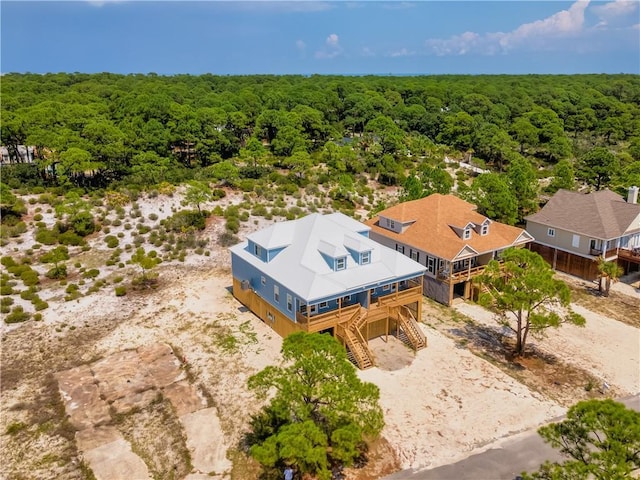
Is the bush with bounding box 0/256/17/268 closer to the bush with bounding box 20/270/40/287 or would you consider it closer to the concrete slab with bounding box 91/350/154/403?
the bush with bounding box 20/270/40/287

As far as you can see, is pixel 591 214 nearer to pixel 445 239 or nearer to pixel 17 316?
pixel 445 239

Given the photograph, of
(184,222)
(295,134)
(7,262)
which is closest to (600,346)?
(184,222)

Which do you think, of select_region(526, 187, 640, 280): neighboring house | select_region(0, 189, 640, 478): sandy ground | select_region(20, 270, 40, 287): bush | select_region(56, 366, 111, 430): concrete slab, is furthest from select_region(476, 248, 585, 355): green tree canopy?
select_region(20, 270, 40, 287): bush

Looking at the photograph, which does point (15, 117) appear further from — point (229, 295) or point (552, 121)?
point (552, 121)

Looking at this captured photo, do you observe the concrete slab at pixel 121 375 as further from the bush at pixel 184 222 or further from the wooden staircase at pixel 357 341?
the bush at pixel 184 222

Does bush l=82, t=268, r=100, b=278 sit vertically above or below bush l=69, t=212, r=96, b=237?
below

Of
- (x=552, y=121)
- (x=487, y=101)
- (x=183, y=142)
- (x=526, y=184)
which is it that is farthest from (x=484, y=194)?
(x=487, y=101)

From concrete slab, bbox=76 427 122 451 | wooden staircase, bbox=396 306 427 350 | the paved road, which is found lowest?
the paved road
